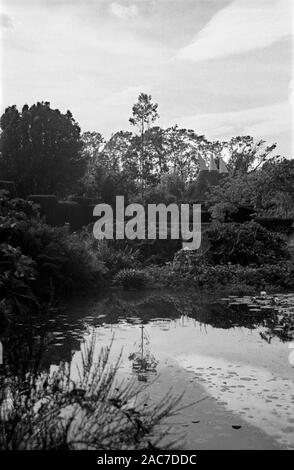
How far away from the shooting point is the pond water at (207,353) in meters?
5.29

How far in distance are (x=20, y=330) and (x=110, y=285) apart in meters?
6.46

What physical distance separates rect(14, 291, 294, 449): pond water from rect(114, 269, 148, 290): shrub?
1.40 metres

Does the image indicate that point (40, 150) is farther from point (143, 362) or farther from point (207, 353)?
point (143, 362)

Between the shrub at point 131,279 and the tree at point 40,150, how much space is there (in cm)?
2654

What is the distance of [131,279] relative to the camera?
50.4 feet

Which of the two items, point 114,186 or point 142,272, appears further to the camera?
point 114,186

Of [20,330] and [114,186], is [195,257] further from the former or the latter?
[114,186]

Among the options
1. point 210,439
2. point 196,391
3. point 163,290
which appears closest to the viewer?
point 210,439

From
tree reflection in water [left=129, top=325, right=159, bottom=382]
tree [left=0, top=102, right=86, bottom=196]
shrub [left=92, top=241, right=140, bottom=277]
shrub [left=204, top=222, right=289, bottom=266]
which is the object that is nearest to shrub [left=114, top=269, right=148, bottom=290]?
shrub [left=92, top=241, right=140, bottom=277]

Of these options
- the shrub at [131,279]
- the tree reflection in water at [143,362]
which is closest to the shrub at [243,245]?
the shrub at [131,279]

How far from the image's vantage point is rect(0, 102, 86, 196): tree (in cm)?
4219
